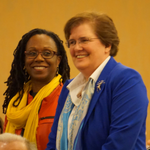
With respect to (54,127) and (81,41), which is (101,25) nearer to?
(81,41)

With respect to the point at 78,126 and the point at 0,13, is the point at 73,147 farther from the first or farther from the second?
the point at 0,13

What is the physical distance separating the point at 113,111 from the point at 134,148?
185mm

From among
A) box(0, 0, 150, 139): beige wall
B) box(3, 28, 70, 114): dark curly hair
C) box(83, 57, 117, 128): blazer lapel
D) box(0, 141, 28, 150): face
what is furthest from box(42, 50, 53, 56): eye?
box(0, 0, 150, 139): beige wall

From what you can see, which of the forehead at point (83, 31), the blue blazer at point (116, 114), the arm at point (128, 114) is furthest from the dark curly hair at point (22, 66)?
the arm at point (128, 114)

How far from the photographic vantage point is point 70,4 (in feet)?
11.3

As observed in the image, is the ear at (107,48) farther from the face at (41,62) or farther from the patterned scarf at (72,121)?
the face at (41,62)

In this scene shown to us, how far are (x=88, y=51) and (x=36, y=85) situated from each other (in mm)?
853

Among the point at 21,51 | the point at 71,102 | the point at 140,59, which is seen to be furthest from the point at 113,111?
the point at 140,59

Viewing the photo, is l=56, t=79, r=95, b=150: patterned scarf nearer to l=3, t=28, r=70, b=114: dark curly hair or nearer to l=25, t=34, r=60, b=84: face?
l=25, t=34, r=60, b=84: face

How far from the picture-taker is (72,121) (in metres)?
1.41

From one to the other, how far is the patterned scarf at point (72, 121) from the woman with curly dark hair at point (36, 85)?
1.54 ft

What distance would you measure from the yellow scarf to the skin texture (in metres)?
0.06

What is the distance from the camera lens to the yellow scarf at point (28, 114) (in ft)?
6.49

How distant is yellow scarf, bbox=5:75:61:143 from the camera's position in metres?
1.98
